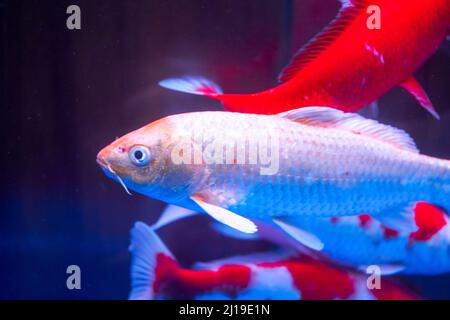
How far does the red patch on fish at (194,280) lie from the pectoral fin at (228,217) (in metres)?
0.54

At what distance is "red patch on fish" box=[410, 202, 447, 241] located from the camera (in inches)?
61.7

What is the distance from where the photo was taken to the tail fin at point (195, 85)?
4.82 ft

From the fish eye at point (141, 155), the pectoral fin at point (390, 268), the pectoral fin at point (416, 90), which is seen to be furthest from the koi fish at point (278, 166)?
the pectoral fin at point (390, 268)

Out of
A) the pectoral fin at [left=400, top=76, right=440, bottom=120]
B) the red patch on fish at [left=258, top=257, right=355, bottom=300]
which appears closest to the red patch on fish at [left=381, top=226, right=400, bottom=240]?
the red patch on fish at [left=258, top=257, right=355, bottom=300]

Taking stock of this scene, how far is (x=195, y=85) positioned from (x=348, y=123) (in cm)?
56

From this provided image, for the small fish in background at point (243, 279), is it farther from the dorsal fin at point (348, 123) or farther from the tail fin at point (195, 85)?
the dorsal fin at point (348, 123)

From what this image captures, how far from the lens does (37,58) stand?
1.71 metres

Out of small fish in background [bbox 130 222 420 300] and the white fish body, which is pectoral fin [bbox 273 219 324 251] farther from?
small fish in background [bbox 130 222 420 300]

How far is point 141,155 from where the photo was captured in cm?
113

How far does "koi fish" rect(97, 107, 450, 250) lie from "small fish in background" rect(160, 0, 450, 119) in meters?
0.13
